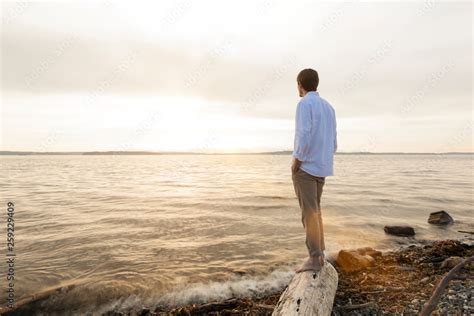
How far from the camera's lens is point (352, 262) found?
7629mm

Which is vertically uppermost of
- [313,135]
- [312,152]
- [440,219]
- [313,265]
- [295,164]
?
[313,135]

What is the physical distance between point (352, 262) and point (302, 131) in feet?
14.0

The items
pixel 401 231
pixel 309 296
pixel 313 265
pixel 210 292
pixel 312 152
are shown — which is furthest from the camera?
pixel 401 231

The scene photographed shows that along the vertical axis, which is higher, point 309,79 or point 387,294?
point 309,79

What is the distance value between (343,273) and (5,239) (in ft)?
33.7

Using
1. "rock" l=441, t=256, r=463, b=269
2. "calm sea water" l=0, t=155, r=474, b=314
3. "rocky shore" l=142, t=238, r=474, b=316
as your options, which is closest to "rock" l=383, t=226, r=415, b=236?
"calm sea water" l=0, t=155, r=474, b=314

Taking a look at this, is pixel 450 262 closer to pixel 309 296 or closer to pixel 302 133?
pixel 309 296

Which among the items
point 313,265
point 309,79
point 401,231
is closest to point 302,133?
point 309,79

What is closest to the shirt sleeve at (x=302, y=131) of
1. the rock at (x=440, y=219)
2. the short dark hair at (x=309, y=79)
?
the short dark hair at (x=309, y=79)

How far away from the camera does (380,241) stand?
36.8 ft

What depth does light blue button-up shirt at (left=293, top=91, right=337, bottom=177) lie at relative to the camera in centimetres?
491

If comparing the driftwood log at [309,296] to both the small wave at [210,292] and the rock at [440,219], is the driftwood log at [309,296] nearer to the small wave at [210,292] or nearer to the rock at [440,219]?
the small wave at [210,292]

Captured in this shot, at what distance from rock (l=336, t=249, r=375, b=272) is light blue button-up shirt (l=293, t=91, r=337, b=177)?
347cm

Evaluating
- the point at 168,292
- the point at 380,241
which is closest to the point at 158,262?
the point at 168,292
